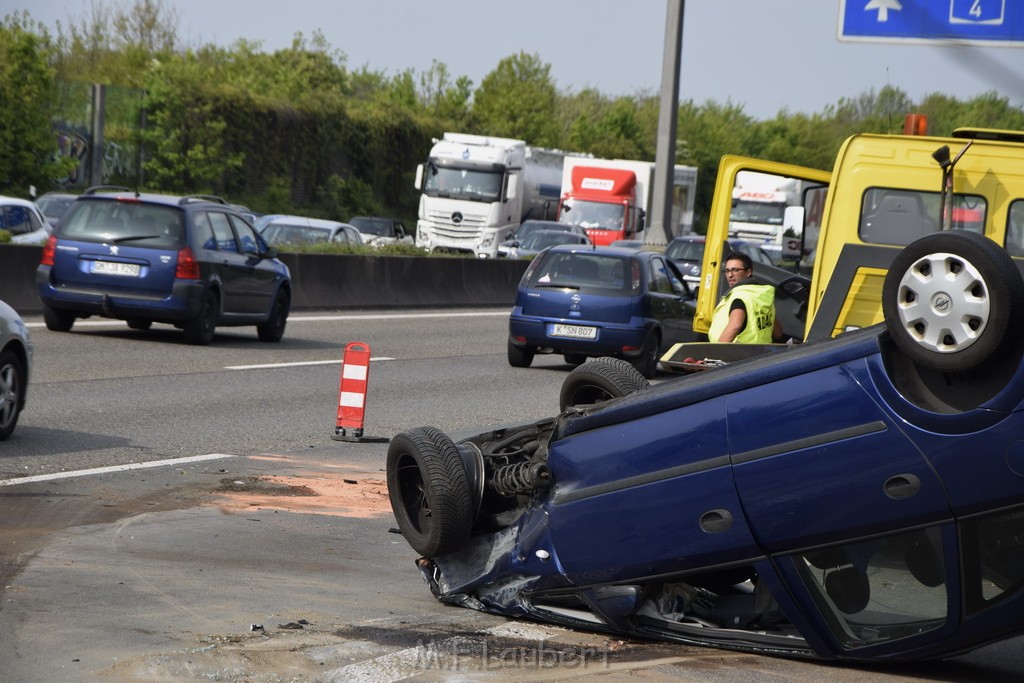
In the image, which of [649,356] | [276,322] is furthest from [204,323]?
[649,356]

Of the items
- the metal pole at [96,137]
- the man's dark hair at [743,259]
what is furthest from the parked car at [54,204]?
the man's dark hair at [743,259]

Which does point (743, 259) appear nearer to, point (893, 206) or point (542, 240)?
point (893, 206)

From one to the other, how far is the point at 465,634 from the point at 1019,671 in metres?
2.06

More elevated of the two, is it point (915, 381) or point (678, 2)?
point (678, 2)

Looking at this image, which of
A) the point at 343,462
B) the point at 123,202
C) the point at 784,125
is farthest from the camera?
the point at 784,125

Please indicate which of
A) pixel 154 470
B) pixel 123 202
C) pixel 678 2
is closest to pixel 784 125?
pixel 678 2

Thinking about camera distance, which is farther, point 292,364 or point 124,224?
point 124,224

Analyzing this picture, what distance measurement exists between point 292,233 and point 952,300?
2781 cm

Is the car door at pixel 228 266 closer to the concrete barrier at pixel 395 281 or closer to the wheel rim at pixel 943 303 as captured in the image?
the concrete barrier at pixel 395 281

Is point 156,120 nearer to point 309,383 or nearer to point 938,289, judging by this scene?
point 309,383

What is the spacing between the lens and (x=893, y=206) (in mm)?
12852

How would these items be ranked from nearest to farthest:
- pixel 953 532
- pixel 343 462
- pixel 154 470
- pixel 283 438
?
pixel 953 532
pixel 154 470
pixel 343 462
pixel 283 438

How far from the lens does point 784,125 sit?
124 metres

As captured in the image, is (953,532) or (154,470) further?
(154,470)
